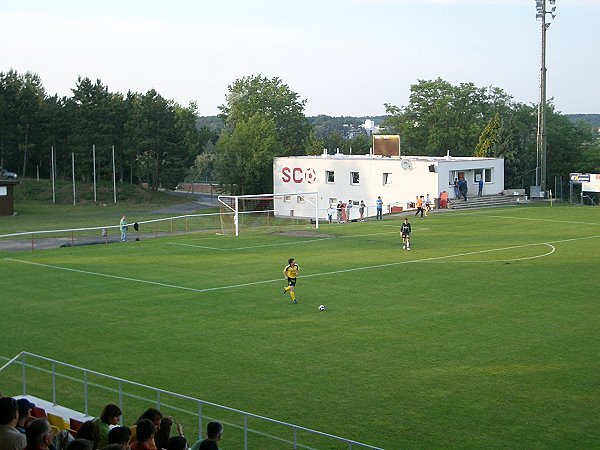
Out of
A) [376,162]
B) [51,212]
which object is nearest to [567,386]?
[376,162]

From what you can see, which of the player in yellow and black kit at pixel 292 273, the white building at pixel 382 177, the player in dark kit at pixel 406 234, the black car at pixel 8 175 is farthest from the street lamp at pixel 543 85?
the black car at pixel 8 175

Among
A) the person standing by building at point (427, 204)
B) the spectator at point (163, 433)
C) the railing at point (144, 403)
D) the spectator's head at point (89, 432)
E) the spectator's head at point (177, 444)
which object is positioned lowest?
the railing at point (144, 403)

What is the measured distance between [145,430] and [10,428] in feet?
5.59

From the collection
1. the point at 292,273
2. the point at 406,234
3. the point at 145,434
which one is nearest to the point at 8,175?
the point at 406,234

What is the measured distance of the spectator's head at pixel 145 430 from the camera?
35.7 ft

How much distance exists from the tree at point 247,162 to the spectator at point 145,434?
8197cm

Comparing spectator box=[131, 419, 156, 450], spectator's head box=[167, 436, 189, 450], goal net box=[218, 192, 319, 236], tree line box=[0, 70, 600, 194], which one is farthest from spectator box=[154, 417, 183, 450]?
tree line box=[0, 70, 600, 194]

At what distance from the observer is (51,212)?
86688 millimetres

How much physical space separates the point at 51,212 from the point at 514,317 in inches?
2634

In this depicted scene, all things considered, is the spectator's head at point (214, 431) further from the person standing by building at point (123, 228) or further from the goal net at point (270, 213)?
the goal net at point (270, 213)

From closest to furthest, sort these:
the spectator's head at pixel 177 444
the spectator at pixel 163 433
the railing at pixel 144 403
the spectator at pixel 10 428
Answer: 1. the spectator's head at pixel 177 444
2. the spectator at pixel 10 428
3. the spectator at pixel 163 433
4. the railing at pixel 144 403

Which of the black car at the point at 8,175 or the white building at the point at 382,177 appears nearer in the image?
the white building at the point at 382,177

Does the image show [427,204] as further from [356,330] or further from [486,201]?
[356,330]

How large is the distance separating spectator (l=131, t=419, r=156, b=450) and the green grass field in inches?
209
